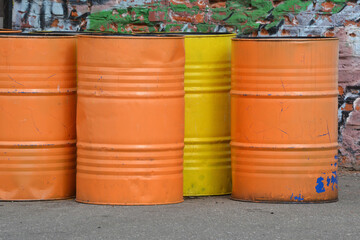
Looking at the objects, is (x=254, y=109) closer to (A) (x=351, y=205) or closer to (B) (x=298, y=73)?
(B) (x=298, y=73)

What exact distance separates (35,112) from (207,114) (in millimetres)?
1223

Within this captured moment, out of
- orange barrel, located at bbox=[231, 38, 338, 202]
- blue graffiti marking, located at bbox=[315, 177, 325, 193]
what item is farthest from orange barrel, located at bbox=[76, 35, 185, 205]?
blue graffiti marking, located at bbox=[315, 177, 325, 193]

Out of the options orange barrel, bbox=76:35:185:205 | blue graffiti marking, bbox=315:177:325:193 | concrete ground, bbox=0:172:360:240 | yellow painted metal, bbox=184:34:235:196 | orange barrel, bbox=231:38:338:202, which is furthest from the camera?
yellow painted metal, bbox=184:34:235:196

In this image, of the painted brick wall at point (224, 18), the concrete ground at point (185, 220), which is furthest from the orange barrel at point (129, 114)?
the painted brick wall at point (224, 18)

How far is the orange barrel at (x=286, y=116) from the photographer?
5629mm

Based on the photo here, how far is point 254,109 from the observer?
5711mm

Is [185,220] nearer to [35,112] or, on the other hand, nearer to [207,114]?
[207,114]

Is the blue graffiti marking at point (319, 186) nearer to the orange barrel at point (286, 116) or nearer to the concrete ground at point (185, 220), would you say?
the orange barrel at point (286, 116)

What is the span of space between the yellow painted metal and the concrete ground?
0.20 meters

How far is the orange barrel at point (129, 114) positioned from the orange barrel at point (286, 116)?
48 centimetres

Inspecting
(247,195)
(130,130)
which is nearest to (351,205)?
(247,195)

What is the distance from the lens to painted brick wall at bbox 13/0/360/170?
728 cm

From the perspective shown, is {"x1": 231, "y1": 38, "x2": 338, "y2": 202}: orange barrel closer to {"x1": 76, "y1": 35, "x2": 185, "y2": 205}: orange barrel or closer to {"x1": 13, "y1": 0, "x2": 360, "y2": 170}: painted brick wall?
{"x1": 76, "y1": 35, "x2": 185, "y2": 205}: orange barrel

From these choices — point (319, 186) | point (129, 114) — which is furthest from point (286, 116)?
point (129, 114)
